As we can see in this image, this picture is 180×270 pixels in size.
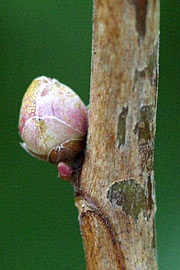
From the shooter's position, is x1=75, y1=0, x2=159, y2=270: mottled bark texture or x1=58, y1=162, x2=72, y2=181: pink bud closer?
x1=75, y1=0, x2=159, y2=270: mottled bark texture

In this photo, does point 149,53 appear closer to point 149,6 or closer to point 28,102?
point 149,6

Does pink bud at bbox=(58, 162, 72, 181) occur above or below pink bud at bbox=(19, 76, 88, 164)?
below

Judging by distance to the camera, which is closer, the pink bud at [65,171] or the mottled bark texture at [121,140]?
the mottled bark texture at [121,140]

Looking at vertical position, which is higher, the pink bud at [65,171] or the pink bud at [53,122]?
the pink bud at [53,122]
